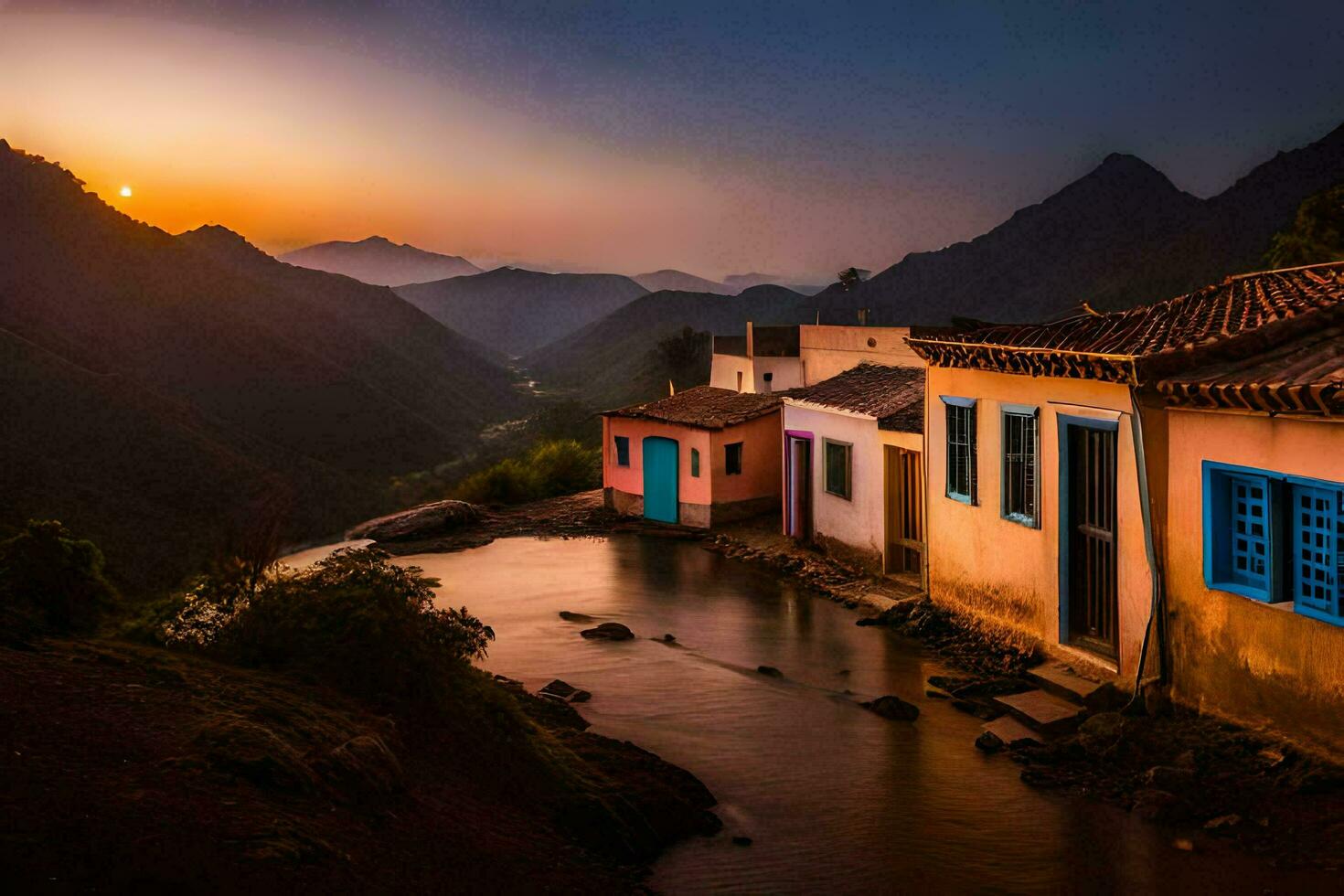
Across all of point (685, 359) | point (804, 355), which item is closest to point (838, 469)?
point (804, 355)

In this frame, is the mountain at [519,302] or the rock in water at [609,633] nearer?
the rock in water at [609,633]

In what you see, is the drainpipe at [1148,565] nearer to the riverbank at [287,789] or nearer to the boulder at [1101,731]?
the boulder at [1101,731]

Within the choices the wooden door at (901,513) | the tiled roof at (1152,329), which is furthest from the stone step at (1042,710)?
the wooden door at (901,513)

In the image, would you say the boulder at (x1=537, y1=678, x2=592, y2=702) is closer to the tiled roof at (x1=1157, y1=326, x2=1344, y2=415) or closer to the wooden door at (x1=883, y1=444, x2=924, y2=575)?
A: the tiled roof at (x1=1157, y1=326, x2=1344, y2=415)

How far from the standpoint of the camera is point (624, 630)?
49.7ft

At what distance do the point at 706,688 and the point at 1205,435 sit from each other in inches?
232

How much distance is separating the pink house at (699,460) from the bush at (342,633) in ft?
49.5

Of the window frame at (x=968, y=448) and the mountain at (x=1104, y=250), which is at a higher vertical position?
the mountain at (x=1104, y=250)

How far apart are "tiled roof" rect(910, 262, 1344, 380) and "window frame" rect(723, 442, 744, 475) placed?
9.77 metres

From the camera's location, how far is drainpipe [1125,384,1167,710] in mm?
10039

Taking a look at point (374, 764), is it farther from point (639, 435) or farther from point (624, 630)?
point (639, 435)

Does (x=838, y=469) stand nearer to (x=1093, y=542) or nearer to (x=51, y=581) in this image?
(x=1093, y=542)

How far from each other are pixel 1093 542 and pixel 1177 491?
5.81 feet

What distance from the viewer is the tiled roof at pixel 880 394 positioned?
675 inches
